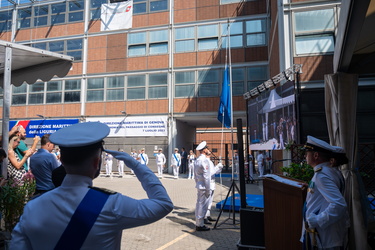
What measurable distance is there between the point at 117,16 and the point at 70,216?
77.3 ft

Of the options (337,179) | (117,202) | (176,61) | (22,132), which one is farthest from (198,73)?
(117,202)

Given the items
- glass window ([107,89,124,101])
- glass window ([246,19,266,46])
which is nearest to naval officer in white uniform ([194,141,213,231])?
glass window ([246,19,266,46])

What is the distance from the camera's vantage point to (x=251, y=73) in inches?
781

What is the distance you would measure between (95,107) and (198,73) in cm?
860

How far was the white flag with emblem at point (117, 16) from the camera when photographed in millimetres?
22297

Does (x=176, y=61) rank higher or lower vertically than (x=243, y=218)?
higher

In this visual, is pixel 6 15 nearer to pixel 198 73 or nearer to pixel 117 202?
pixel 198 73

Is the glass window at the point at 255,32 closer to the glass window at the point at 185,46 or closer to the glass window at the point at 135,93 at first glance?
the glass window at the point at 185,46

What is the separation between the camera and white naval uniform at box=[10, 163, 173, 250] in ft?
4.35

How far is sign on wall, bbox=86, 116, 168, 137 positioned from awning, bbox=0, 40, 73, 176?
50.4ft

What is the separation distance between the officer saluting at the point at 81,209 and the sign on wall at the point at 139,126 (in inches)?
773

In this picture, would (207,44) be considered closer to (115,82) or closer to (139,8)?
(139,8)

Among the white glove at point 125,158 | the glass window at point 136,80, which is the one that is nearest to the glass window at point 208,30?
the glass window at point 136,80

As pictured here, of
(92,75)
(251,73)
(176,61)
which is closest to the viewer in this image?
(251,73)
